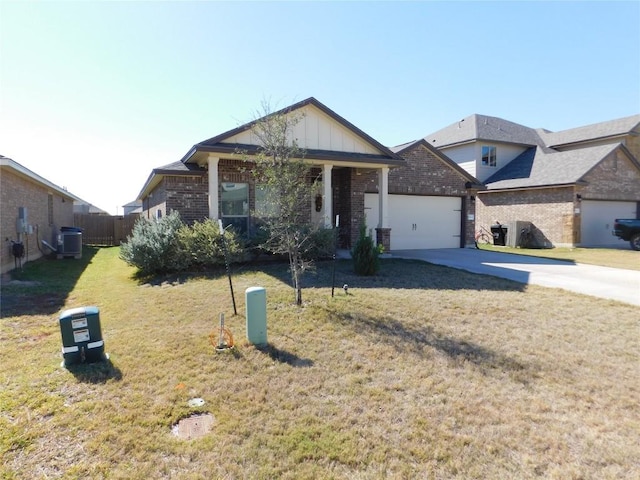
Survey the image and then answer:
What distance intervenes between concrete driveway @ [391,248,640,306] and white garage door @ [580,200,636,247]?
7.80 meters

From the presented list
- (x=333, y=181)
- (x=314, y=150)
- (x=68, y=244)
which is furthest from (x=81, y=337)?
(x=68, y=244)

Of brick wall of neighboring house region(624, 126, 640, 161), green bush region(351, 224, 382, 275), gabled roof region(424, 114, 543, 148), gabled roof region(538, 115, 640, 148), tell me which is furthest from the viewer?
brick wall of neighboring house region(624, 126, 640, 161)

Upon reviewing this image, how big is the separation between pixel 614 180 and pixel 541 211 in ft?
12.9

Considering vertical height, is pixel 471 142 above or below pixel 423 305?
above

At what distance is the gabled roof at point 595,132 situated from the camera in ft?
→ 78.4

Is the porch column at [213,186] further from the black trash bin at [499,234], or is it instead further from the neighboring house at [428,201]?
the black trash bin at [499,234]

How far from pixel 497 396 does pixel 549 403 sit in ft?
1.43

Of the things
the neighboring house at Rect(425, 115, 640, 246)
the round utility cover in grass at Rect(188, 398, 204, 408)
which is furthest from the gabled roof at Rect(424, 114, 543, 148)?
the round utility cover in grass at Rect(188, 398, 204, 408)

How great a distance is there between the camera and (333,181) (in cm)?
1410

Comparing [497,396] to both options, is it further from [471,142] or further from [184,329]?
[471,142]

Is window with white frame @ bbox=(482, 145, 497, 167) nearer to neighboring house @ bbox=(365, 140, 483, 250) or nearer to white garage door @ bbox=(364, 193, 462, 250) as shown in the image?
neighboring house @ bbox=(365, 140, 483, 250)

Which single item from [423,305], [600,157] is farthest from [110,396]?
[600,157]

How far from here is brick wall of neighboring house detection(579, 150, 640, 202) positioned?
18.4 m

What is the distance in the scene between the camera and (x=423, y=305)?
6.46 m
